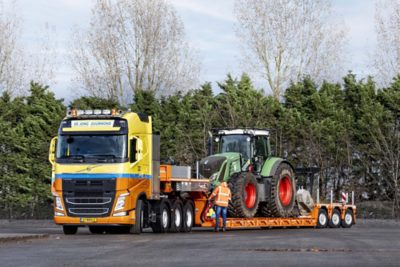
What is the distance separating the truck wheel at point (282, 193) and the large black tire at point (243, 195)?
99 centimetres

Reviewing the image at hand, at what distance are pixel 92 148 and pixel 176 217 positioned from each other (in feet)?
13.0

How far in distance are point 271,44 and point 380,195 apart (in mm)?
18689

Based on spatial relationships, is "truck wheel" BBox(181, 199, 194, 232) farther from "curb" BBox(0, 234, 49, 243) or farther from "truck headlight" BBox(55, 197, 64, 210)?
"curb" BBox(0, 234, 49, 243)

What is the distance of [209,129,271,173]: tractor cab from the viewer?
33.6m

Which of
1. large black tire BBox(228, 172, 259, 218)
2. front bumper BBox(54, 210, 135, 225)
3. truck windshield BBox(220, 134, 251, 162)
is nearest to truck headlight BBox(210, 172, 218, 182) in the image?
large black tire BBox(228, 172, 259, 218)

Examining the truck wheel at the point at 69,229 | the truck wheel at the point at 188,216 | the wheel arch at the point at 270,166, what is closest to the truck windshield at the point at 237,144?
the wheel arch at the point at 270,166

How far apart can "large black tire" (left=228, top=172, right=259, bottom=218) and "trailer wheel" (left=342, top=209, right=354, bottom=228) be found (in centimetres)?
750

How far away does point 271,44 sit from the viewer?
6588 cm

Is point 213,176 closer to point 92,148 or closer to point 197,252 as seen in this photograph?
point 92,148

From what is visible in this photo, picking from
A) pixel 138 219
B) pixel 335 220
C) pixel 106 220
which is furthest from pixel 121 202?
pixel 335 220

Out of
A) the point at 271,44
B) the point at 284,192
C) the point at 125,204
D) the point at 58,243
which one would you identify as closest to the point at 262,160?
the point at 284,192

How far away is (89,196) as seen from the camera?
91.6 ft

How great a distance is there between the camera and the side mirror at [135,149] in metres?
28.0

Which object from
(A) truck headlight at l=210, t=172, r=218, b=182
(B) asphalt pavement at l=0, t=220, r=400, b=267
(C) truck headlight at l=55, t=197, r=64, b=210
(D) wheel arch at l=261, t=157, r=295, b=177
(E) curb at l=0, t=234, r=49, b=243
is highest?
(D) wheel arch at l=261, t=157, r=295, b=177
